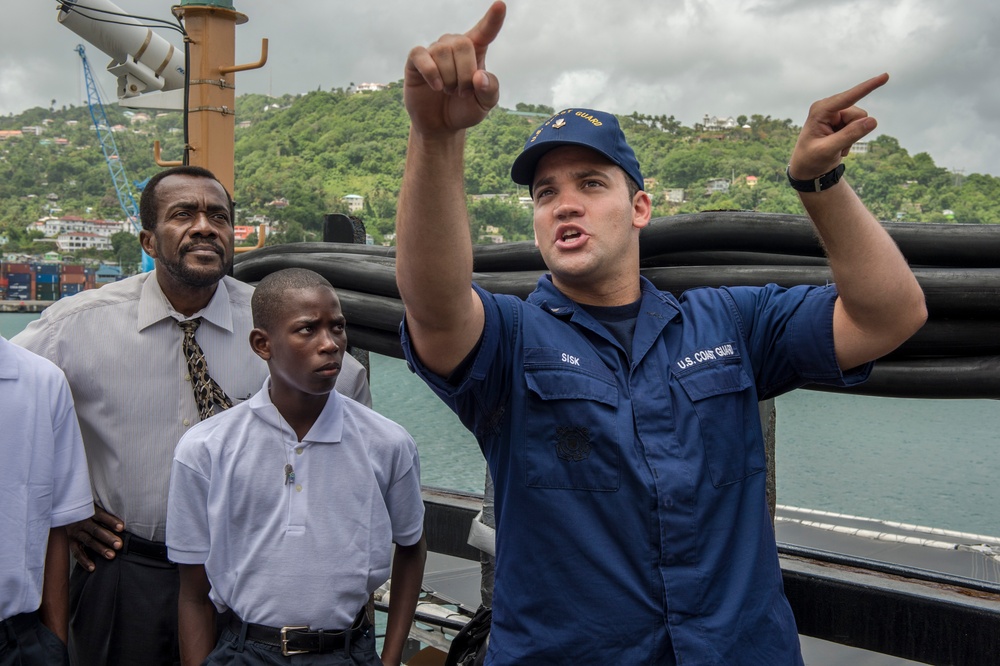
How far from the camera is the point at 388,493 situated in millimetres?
2508

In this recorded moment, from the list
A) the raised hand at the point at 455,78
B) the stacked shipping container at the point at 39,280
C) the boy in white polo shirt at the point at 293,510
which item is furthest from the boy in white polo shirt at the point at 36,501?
the stacked shipping container at the point at 39,280

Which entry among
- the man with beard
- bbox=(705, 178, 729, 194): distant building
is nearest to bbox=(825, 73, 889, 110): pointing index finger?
the man with beard

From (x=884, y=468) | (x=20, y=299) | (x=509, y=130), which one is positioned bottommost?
(x=884, y=468)

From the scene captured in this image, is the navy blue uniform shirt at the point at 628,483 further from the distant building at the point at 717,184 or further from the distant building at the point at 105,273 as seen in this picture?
the distant building at the point at 105,273

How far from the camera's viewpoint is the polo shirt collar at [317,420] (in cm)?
242

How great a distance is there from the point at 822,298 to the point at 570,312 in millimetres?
551

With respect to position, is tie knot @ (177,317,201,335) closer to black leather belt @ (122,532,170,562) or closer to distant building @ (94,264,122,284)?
black leather belt @ (122,532,170,562)

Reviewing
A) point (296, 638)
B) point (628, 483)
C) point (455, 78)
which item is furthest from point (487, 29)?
point (296, 638)

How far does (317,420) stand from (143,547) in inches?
25.5

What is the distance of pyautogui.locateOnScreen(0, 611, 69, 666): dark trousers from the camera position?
2.21 metres

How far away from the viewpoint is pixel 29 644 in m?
2.25

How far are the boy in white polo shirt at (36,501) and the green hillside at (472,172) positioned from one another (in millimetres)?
1263

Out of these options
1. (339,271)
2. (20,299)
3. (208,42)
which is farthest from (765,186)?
(20,299)

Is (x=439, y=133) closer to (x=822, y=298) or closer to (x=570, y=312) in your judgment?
(x=570, y=312)
